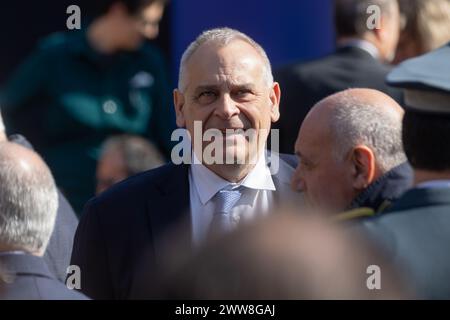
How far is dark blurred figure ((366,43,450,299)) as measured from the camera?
2877 millimetres

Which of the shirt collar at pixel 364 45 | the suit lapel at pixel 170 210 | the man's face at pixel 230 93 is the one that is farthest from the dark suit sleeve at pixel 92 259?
the shirt collar at pixel 364 45

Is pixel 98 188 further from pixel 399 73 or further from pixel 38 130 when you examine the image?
pixel 399 73

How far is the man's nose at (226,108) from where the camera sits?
412 centimetres

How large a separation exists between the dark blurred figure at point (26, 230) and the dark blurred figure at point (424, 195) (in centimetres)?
80

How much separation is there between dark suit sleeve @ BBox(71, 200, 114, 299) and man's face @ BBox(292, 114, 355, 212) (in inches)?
24.5

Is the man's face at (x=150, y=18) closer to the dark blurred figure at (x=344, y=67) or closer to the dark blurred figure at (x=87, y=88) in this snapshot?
the dark blurred figure at (x=87, y=88)

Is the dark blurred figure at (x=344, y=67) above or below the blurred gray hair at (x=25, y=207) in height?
above

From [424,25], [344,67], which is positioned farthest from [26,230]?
[424,25]

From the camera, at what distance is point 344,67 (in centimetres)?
526

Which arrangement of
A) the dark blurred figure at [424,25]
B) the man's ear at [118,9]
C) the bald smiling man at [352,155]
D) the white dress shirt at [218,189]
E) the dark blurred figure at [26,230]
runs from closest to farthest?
the dark blurred figure at [26,230], the bald smiling man at [352,155], the white dress shirt at [218,189], the dark blurred figure at [424,25], the man's ear at [118,9]

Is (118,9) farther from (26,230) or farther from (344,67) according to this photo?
(26,230)

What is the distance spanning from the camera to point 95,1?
700cm

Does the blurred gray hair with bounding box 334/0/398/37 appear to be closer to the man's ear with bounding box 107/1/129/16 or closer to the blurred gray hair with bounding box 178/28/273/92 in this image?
the blurred gray hair with bounding box 178/28/273/92

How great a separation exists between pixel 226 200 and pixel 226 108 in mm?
279
